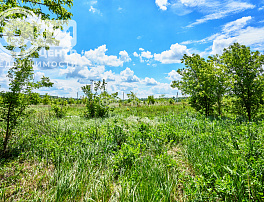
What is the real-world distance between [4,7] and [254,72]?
388 inches

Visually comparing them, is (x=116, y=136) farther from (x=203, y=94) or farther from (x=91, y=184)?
(x=203, y=94)

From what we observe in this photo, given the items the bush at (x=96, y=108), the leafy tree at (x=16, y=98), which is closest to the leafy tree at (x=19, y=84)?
the leafy tree at (x=16, y=98)

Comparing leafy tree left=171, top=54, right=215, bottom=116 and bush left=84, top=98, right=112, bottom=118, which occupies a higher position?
leafy tree left=171, top=54, right=215, bottom=116

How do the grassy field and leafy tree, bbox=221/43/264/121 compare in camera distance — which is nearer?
the grassy field

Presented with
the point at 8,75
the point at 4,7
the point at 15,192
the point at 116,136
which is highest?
the point at 4,7

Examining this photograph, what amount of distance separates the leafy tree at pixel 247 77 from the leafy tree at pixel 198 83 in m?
1.00

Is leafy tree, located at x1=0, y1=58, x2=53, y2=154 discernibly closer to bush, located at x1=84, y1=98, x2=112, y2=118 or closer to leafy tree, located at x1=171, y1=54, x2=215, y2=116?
bush, located at x1=84, y1=98, x2=112, y2=118

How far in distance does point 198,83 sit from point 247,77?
2.22 m

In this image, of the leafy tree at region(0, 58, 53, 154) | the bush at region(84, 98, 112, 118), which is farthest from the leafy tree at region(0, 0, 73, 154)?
the bush at region(84, 98, 112, 118)

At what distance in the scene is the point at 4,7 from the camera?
357 centimetres

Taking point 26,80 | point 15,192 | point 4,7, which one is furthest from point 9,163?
point 4,7

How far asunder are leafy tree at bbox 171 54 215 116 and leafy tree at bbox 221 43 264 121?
1.00 m

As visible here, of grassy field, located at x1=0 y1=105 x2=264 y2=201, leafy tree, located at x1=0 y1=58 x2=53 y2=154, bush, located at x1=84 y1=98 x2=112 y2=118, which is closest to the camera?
grassy field, located at x1=0 y1=105 x2=264 y2=201

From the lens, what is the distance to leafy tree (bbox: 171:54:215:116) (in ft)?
25.0
